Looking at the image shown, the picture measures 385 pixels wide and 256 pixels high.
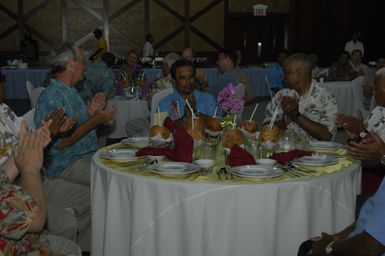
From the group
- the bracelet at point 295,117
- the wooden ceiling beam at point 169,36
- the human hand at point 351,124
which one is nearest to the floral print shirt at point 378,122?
the human hand at point 351,124

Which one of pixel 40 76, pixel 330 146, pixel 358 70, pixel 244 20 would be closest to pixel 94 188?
pixel 330 146

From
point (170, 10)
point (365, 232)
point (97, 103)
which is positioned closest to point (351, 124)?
point (365, 232)

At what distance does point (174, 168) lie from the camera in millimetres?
2424

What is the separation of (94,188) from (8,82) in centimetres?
967

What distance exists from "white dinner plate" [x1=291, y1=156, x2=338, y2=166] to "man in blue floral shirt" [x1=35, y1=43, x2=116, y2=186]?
1.33m

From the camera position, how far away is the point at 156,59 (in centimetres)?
1241

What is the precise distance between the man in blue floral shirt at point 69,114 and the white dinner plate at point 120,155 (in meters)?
0.52

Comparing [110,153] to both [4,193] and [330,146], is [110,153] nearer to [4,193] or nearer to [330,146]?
[4,193]

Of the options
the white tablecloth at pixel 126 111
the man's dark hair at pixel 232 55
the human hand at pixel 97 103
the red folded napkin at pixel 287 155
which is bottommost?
the white tablecloth at pixel 126 111

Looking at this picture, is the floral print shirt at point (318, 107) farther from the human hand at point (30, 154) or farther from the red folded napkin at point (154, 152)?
the human hand at point (30, 154)

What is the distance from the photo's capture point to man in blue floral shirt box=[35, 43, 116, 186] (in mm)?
3316

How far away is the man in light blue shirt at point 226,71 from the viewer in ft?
19.4

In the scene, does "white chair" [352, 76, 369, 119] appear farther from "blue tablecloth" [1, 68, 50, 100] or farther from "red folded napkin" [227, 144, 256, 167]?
"blue tablecloth" [1, 68, 50, 100]

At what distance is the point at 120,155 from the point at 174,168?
1.46ft
